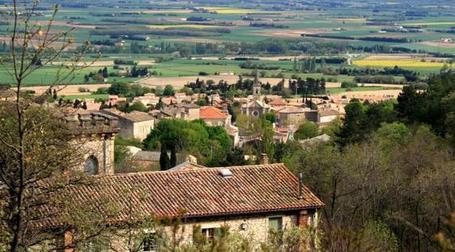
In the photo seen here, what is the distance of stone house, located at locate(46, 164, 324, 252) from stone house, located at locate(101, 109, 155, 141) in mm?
60048

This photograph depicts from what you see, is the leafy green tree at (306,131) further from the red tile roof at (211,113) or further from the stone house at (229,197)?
the stone house at (229,197)

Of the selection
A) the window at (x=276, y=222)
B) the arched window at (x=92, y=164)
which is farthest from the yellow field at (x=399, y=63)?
the window at (x=276, y=222)

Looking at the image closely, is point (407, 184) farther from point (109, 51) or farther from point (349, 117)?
point (109, 51)

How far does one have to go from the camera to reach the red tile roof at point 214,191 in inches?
806

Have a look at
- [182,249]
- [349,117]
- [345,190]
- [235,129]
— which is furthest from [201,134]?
[182,249]

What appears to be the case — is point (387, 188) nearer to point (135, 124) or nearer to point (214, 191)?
point (214, 191)

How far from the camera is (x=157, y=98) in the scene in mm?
112875

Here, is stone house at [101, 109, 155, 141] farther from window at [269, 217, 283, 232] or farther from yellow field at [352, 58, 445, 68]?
yellow field at [352, 58, 445, 68]

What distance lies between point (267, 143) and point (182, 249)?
40.8 m

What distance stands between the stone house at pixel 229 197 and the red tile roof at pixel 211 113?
70.8 metres

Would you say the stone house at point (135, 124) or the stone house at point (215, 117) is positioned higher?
the stone house at point (135, 124)

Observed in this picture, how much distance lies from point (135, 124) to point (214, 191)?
206 ft

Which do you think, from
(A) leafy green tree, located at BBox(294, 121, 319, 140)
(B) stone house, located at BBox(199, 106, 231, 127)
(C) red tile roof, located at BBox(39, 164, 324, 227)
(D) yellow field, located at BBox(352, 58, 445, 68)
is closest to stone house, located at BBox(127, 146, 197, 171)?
(A) leafy green tree, located at BBox(294, 121, 319, 140)

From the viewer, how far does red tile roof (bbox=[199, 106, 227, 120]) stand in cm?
9415
